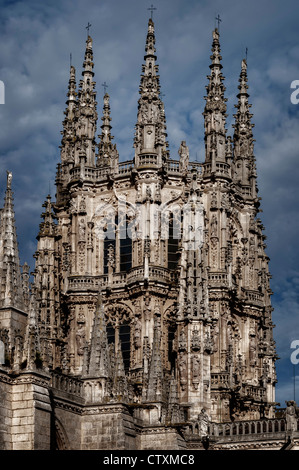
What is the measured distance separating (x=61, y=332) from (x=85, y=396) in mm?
26249

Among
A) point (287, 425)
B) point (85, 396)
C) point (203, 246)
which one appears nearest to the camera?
point (85, 396)

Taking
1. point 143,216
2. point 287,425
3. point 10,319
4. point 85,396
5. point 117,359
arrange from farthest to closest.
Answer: point 143,216, point 287,425, point 117,359, point 85,396, point 10,319

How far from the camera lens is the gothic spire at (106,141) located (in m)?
82.5

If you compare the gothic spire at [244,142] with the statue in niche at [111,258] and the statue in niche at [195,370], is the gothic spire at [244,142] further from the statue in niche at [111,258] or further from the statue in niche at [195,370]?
the statue in niche at [195,370]

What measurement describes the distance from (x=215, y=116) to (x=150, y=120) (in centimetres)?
488

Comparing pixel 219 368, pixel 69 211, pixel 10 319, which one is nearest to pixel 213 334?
Answer: pixel 219 368

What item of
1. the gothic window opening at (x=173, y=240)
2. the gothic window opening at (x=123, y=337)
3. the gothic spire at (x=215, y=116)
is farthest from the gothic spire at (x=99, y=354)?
the gothic spire at (x=215, y=116)

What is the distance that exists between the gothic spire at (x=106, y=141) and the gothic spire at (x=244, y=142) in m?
8.96

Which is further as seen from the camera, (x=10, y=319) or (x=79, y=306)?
(x=79, y=306)

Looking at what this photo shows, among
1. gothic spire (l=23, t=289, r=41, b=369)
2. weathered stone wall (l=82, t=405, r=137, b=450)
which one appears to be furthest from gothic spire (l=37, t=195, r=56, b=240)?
gothic spire (l=23, t=289, r=41, b=369)

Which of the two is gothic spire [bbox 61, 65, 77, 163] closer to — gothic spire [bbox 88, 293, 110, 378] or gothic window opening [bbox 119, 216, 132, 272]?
gothic window opening [bbox 119, 216, 132, 272]

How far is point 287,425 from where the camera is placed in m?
59.9

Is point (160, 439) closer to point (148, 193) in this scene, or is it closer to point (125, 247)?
point (125, 247)

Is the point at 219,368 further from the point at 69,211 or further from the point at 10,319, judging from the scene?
the point at 10,319
